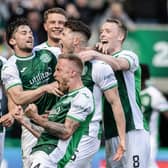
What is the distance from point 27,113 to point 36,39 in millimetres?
7448

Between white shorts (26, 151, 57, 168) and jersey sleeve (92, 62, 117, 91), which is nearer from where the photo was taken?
white shorts (26, 151, 57, 168)

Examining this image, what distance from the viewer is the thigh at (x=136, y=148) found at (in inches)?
452

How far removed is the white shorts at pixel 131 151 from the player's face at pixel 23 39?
1.37m

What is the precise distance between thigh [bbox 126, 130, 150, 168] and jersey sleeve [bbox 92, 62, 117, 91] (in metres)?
0.81

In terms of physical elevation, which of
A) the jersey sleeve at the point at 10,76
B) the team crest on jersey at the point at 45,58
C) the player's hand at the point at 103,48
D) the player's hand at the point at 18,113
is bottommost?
the player's hand at the point at 18,113

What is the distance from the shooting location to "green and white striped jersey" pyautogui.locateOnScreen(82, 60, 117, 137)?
10859 millimetres

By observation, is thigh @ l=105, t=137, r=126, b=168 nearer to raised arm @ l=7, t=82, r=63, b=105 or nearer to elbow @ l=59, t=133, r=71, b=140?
raised arm @ l=7, t=82, r=63, b=105

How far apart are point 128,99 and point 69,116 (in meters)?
1.38

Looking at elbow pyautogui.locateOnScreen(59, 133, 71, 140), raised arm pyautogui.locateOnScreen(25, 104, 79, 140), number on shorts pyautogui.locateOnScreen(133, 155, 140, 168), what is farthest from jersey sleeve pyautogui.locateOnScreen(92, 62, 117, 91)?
number on shorts pyautogui.locateOnScreen(133, 155, 140, 168)

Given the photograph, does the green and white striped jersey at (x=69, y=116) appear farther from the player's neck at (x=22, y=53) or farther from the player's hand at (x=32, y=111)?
the player's neck at (x=22, y=53)

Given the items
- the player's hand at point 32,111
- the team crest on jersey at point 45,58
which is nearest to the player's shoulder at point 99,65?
the team crest on jersey at point 45,58

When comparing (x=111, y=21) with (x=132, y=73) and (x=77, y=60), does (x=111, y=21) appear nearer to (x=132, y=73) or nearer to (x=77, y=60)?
(x=132, y=73)

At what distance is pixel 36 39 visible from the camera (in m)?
17.3

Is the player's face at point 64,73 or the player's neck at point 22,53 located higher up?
the player's neck at point 22,53
